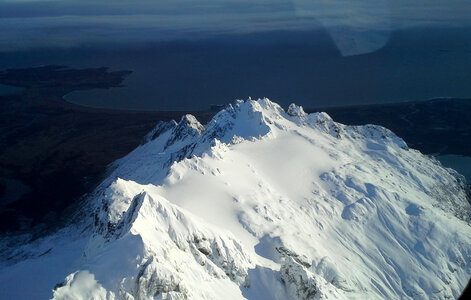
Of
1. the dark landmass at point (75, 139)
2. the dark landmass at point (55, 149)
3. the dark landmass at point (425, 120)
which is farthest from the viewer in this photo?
the dark landmass at point (425, 120)

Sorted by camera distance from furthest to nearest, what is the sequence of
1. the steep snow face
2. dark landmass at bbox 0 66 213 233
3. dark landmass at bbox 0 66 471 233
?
dark landmass at bbox 0 66 471 233
dark landmass at bbox 0 66 213 233
the steep snow face

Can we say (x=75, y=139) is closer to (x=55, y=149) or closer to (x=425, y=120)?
(x=55, y=149)

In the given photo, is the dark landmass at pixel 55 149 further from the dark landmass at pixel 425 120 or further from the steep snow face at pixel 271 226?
the dark landmass at pixel 425 120

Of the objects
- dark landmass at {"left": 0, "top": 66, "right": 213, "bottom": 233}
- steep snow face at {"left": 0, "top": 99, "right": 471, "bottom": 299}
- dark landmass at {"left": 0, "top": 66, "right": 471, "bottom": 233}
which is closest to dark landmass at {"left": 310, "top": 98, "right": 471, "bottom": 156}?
dark landmass at {"left": 0, "top": 66, "right": 471, "bottom": 233}

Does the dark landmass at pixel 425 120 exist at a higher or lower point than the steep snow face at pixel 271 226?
lower

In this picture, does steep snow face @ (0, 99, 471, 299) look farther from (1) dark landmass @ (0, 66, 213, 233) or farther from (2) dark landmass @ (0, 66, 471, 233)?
(2) dark landmass @ (0, 66, 471, 233)

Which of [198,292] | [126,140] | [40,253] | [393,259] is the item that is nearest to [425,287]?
[393,259]

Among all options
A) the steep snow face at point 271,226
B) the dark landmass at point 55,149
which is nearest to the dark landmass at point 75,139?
the dark landmass at point 55,149
